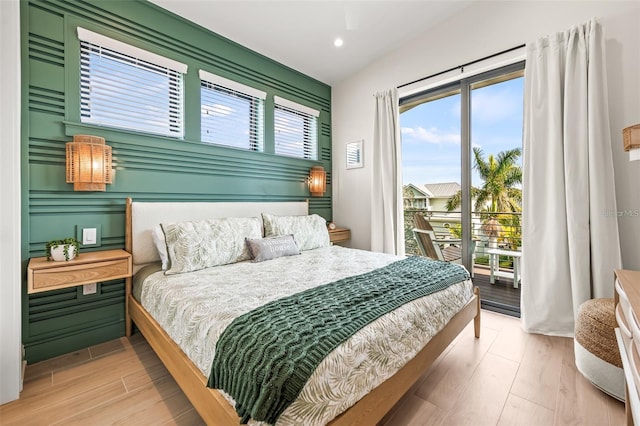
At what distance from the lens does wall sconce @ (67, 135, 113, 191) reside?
208 centimetres

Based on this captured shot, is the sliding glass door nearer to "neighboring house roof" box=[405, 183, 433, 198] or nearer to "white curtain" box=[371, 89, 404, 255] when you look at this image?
"neighboring house roof" box=[405, 183, 433, 198]

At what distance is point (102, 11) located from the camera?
7.60 feet

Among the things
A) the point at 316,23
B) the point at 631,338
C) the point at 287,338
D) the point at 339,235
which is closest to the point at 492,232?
the point at 339,235

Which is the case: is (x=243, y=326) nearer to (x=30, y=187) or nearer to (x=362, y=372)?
(x=362, y=372)

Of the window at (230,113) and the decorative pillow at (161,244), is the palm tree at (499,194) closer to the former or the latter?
the window at (230,113)

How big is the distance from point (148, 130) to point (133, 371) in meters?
2.05

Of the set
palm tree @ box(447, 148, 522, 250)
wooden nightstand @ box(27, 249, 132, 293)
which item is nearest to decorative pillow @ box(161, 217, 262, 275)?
wooden nightstand @ box(27, 249, 132, 293)

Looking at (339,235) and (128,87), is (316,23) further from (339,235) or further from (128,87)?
(339,235)

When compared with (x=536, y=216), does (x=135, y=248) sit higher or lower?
lower

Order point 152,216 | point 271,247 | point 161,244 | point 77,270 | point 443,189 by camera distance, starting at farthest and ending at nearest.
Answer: point 443,189 < point 271,247 < point 152,216 < point 161,244 < point 77,270

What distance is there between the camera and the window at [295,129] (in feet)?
12.0

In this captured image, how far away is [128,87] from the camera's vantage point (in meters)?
2.46

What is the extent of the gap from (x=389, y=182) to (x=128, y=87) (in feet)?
9.73

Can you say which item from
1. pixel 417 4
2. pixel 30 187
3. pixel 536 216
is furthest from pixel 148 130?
pixel 536 216
